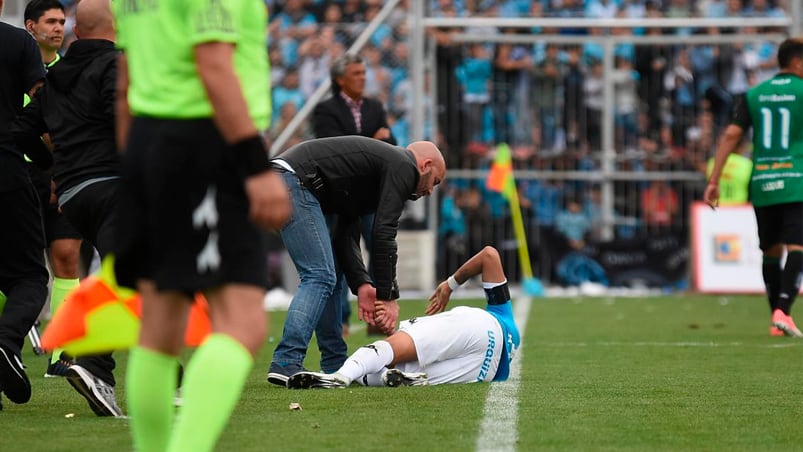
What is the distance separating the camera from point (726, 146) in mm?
12273

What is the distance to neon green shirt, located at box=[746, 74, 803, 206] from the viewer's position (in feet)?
39.7

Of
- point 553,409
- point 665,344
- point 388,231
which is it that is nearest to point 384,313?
point 388,231

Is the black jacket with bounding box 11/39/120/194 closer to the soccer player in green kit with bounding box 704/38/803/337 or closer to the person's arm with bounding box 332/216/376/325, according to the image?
the person's arm with bounding box 332/216/376/325

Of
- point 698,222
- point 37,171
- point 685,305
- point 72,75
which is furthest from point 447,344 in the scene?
point 698,222

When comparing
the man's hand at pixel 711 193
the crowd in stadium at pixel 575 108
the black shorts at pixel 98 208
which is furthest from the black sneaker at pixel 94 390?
the crowd in stadium at pixel 575 108

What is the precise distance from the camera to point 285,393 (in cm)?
752

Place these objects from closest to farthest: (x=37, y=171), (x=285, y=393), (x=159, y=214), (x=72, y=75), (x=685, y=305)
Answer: (x=159, y=214) < (x=72, y=75) < (x=285, y=393) < (x=37, y=171) < (x=685, y=305)

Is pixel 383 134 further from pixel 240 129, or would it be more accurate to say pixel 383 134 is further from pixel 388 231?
pixel 240 129

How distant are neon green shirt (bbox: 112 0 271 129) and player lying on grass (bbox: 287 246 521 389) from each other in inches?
127

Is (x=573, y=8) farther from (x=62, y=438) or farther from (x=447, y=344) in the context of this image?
(x=62, y=438)

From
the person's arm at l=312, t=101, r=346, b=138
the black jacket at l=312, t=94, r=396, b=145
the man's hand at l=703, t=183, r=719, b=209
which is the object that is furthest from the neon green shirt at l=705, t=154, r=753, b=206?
the person's arm at l=312, t=101, r=346, b=138

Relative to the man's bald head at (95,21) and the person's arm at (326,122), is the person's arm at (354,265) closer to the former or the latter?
the man's bald head at (95,21)

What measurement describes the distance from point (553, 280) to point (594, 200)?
56.4 inches

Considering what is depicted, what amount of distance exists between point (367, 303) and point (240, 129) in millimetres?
3579
